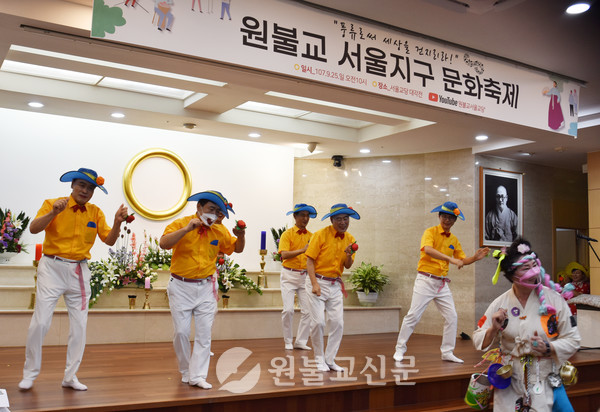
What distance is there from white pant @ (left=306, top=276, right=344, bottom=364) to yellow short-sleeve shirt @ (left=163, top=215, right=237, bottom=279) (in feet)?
3.96

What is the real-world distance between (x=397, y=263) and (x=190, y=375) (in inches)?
238

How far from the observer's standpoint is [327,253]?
18.1ft

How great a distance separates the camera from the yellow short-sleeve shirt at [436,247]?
641 centimetres

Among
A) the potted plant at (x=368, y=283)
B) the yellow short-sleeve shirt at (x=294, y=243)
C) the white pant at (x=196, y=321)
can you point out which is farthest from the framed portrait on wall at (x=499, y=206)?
the white pant at (x=196, y=321)

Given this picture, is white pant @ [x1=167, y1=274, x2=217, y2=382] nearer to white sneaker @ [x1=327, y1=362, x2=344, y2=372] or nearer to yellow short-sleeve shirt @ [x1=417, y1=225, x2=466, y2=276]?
white sneaker @ [x1=327, y1=362, x2=344, y2=372]

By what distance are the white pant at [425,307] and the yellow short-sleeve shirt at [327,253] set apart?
1.34 meters

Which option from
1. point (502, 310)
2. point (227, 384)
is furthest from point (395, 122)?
point (502, 310)

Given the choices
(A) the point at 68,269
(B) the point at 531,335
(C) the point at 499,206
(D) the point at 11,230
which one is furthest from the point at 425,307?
(D) the point at 11,230

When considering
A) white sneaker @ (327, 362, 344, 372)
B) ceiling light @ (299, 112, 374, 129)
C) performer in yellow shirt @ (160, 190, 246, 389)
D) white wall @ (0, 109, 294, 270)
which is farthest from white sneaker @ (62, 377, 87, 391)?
ceiling light @ (299, 112, 374, 129)

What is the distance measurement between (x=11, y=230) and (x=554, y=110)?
691cm

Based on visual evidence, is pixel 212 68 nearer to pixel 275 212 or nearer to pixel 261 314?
pixel 261 314

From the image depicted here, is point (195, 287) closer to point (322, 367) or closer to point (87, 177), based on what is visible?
point (87, 177)

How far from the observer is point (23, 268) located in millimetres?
7828

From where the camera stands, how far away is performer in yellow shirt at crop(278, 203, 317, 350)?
705cm
